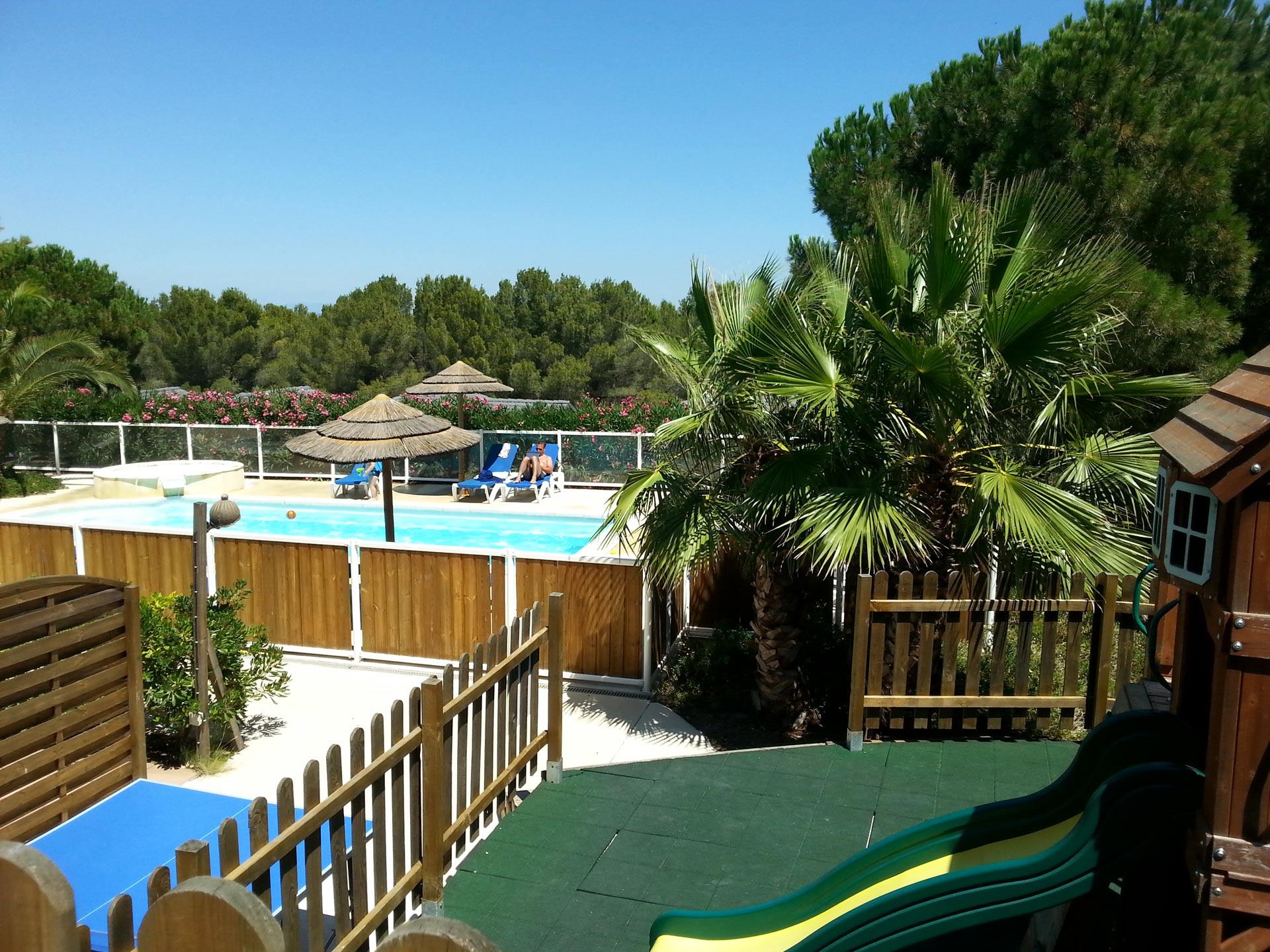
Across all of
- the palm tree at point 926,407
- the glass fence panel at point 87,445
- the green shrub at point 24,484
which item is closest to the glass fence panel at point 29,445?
the glass fence panel at point 87,445

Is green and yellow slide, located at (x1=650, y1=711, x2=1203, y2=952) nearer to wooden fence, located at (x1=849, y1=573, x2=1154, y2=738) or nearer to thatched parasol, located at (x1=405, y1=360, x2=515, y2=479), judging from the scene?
wooden fence, located at (x1=849, y1=573, x2=1154, y2=738)

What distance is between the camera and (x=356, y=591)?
9.25 meters

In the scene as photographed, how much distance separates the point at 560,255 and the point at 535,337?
5427 millimetres

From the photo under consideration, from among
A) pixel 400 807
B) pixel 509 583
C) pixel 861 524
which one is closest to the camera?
pixel 400 807

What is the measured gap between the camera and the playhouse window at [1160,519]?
2.52 m

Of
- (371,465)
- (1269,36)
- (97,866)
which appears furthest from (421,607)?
(1269,36)

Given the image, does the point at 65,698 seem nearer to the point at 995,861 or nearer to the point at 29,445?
the point at 995,861

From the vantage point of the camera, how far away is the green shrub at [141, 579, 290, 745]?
7.07 meters

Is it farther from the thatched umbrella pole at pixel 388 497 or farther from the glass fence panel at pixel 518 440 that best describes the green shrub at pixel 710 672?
the glass fence panel at pixel 518 440

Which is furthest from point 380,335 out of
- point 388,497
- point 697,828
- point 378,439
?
point 697,828

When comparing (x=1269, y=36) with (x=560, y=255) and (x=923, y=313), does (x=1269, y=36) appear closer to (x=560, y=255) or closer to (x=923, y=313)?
(x=923, y=313)

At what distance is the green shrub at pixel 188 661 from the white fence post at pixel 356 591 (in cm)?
118

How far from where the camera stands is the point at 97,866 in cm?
408

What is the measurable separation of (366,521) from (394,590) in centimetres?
859
